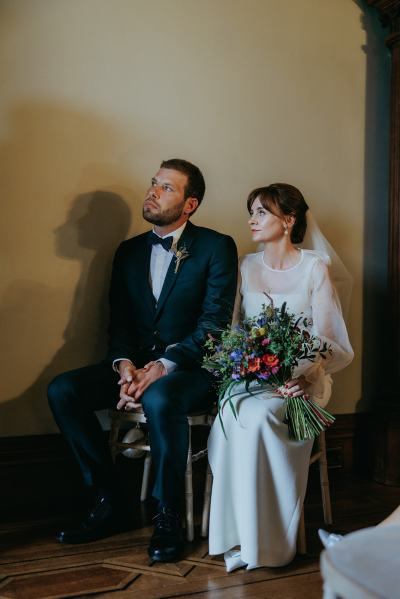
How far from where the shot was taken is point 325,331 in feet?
10.0

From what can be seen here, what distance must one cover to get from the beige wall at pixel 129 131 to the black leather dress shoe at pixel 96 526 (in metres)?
0.61

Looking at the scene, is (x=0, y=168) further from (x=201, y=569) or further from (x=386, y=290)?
(x=386, y=290)

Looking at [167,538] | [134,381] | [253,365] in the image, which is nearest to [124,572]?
[167,538]

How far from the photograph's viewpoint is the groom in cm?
276

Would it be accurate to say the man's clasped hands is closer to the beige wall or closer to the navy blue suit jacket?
the navy blue suit jacket

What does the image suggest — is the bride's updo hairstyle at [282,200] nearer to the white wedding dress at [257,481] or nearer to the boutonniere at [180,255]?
the boutonniere at [180,255]

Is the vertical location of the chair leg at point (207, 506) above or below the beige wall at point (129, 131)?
below

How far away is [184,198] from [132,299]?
57cm

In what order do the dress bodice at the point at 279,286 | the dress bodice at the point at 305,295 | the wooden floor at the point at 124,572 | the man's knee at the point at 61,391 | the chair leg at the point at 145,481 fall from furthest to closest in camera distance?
the chair leg at the point at 145,481
the dress bodice at the point at 279,286
the dress bodice at the point at 305,295
the man's knee at the point at 61,391
the wooden floor at the point at 124,572

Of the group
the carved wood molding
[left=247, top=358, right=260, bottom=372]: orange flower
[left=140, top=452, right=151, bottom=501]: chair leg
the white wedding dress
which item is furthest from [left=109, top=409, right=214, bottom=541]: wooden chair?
the carved wood molding

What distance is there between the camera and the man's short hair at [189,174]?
3.33 metres

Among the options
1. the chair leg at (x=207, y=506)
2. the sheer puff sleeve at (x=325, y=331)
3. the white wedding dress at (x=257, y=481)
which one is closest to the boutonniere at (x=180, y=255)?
the sheer puff sleeve at (x=325, y=331)

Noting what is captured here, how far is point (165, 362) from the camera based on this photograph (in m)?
3.05

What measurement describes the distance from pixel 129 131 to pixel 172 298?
3.17ft
